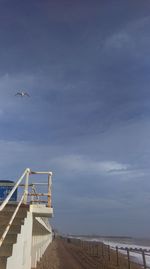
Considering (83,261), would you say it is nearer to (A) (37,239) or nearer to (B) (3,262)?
Answer: (A) (37,239)

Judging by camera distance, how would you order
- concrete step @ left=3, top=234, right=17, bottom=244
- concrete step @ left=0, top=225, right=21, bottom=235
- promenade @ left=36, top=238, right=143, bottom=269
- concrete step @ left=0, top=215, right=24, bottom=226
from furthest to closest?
promenade @ left=36, top=238, right=143, bottom=269 → concrete step @ left=0, top=215, right=24, bottom=226 → concrete step @ left=0, top=225, right=21, bottom=235 → concrete step @ left=3, top=234, right=17, bottom=244

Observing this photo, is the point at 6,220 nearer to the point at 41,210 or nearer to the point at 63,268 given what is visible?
the point at 41,210

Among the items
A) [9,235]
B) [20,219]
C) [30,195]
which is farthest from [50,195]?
[9,235]

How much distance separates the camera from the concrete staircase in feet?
23.4

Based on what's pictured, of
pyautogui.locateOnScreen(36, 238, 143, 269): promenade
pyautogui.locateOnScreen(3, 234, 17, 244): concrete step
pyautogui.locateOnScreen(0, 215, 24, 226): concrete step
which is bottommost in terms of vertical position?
pyautogui.locateOnScreen(36, 238, 143, 269): promenade

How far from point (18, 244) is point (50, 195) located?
4.10m

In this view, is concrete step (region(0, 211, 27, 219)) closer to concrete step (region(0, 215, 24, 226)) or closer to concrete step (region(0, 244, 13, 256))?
concrete step (region(0, 215, 24, 226))

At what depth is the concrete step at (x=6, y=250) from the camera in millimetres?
7139

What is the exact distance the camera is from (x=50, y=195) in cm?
1153

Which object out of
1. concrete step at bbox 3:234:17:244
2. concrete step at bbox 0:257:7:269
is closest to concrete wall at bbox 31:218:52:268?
concrete step at bbox 3:234:17:244

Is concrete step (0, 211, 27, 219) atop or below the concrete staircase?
atop

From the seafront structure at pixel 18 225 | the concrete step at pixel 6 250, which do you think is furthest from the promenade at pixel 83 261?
the concrete step at pixel 6 250

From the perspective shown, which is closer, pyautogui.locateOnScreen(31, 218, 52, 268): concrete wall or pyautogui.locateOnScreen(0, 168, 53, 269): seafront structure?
pyautogui.locateOnScreen(0, 168, 53, 269): seafront structure

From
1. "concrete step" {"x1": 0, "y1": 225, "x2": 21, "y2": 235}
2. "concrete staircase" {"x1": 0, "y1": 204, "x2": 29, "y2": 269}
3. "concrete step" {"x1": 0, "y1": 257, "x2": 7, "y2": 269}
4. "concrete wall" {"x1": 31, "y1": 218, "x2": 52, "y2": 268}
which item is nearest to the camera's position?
"concrete step" {"x1": 0, "y1": 257, "x2": 7, "y2": 269}
